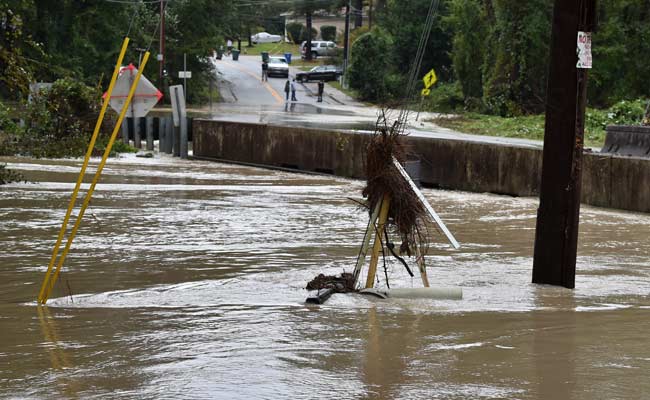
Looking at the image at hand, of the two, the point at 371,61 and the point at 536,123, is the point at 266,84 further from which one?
the point at 536,123

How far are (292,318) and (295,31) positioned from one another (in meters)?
115

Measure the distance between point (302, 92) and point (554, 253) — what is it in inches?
2883

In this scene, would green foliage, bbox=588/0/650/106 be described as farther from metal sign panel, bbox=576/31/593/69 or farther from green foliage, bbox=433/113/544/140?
metal sign panel, bbox=576/31/593/69

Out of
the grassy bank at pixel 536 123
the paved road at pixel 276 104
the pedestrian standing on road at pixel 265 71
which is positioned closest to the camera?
the grassy bank at pixel 536 123

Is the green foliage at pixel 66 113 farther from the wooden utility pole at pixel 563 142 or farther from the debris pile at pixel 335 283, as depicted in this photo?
the wooden utility pole at pixel 563 142

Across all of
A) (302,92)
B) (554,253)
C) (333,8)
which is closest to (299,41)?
(333,8)

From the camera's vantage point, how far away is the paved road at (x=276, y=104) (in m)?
53.4

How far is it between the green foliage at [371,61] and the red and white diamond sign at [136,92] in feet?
155

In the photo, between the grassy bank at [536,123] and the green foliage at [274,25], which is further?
the green foliage at [274,25]

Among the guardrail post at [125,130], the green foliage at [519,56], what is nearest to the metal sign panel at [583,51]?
the guardrail post at [125,130]

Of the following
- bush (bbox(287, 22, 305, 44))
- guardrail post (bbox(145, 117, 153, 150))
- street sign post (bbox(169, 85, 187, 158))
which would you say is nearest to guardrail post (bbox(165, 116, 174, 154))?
street sign post (bbox(169, 85, 187, 158))

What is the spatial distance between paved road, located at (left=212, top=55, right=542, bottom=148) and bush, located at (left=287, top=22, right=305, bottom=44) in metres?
16.8

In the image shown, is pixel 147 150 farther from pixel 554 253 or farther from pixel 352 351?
pixel 352 351

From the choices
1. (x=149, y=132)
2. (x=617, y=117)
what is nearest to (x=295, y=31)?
(x=617, y=117)
